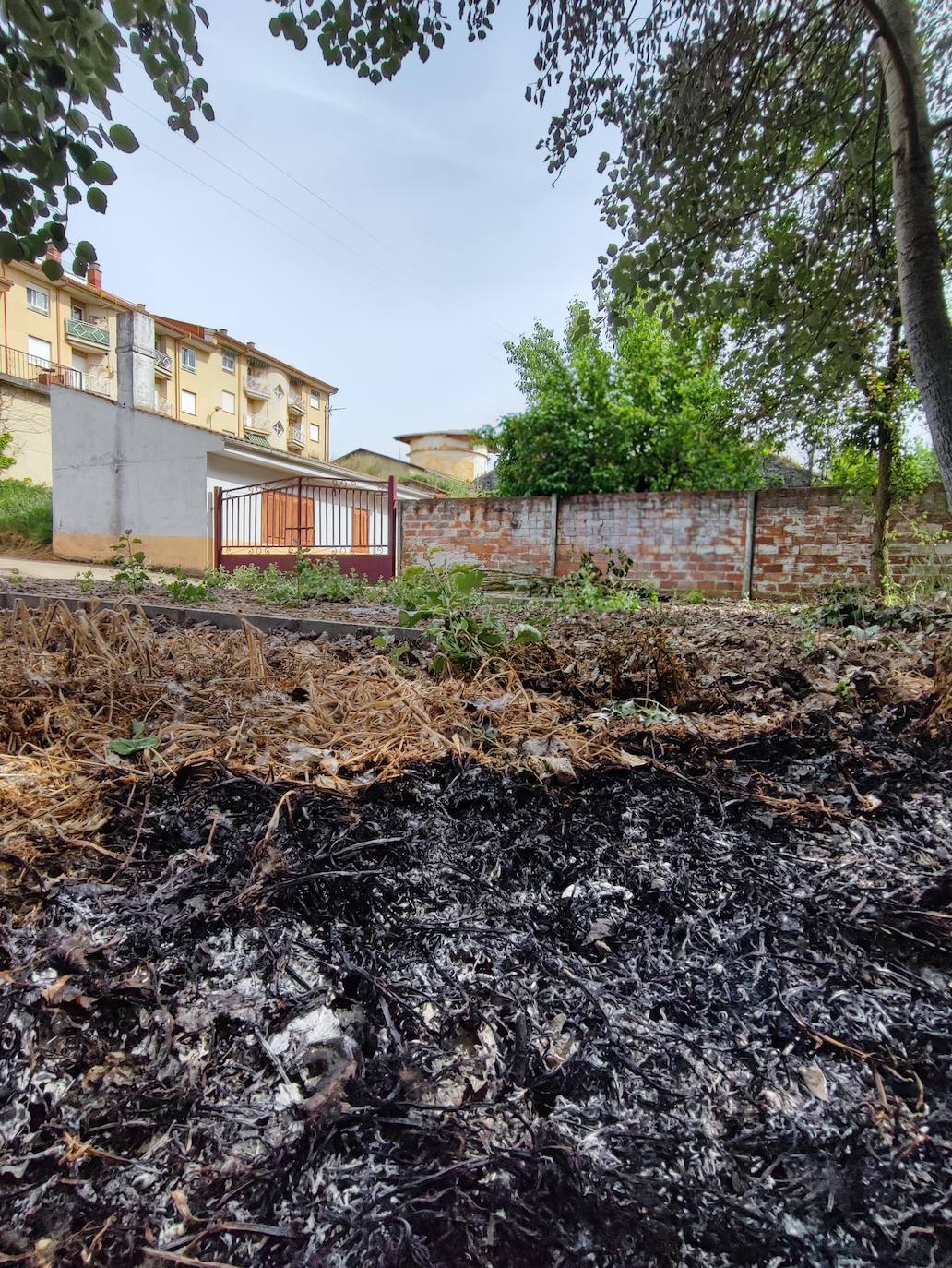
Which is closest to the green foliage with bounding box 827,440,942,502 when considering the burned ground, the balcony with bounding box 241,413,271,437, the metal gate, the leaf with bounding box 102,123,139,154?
the burned ground

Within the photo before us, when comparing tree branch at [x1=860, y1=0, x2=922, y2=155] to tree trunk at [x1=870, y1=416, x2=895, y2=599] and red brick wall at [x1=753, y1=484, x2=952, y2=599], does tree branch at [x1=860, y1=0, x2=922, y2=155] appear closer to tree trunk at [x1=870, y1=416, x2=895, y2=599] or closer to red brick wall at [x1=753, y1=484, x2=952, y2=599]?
tree trunk at [x1=870, y1=416, x2=895, y2=599]

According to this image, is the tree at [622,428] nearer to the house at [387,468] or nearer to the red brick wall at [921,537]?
the red brick wall at [921,537]

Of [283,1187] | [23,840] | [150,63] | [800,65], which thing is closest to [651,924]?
[283,1187]

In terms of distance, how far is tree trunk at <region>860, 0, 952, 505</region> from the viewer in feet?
7.49

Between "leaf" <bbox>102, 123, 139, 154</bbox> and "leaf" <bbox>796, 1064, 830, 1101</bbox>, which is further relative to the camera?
"leaf" <bbox>102, 123, 139, 154</bbox>

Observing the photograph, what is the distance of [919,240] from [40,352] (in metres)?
38.1

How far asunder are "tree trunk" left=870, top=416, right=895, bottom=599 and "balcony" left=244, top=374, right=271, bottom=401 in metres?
39.9

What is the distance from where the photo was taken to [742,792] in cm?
167

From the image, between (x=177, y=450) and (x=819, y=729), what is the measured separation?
1663 cm

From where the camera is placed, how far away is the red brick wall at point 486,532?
9.82m

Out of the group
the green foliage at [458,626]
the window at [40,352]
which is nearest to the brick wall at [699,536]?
the green foliage at [458,626]

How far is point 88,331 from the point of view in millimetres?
32125

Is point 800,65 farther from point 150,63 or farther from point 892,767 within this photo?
point 892,767

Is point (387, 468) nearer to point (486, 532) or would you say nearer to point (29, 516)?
point (29, 516)
